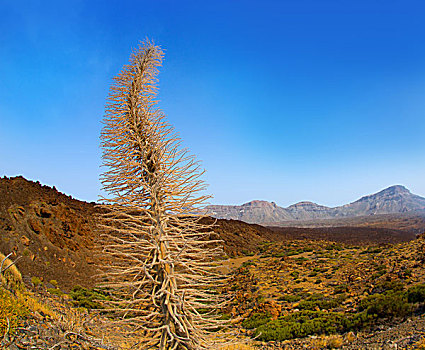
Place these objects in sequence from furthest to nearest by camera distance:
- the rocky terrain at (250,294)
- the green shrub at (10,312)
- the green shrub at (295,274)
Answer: the green shrub at (295,274), the rocky terrain at (250,294), the green shrub at (10,312)

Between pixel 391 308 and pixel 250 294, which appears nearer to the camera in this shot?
pixel 391 308

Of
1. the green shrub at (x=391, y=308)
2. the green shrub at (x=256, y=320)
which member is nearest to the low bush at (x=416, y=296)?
the green shrub at (x=391, y=308)

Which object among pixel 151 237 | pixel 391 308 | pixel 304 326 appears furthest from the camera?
pixel 304 326

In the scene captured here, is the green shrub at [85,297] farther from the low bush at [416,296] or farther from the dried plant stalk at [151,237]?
the low bush at [416,296]

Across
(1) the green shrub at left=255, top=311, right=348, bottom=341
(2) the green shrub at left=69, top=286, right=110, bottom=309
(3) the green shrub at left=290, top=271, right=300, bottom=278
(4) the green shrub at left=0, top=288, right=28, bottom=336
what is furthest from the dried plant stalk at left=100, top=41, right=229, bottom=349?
(3) the green shrub at left=290, top=271, right=300, bottom=278

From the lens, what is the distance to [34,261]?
1421 cm

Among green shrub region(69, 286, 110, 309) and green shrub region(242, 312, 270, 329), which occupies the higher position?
green shrub region(69, 286, 110, 309)

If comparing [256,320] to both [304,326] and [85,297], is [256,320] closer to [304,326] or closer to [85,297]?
[304,326]

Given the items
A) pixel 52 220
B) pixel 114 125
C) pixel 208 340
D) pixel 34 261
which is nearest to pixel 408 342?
pixel 208 340

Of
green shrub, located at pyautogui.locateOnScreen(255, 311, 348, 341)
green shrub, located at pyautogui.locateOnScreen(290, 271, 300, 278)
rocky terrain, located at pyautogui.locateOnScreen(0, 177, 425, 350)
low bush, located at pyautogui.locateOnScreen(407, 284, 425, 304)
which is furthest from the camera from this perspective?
green shrub, located at pyautogui.locateOnScreen(290, 271, 300, 278)

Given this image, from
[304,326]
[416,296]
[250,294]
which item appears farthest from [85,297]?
[416,296]

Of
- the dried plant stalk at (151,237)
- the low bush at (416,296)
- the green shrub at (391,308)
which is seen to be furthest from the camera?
the low bush at (416,296)

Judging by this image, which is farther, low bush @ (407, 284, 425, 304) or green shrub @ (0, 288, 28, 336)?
low bush @ (407, 284, 425, 304)

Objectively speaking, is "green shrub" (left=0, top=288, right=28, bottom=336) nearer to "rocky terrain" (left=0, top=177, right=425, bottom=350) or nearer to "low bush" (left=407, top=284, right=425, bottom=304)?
"rocky terrain" (left=0, top=177, right=425, bottom=350)
